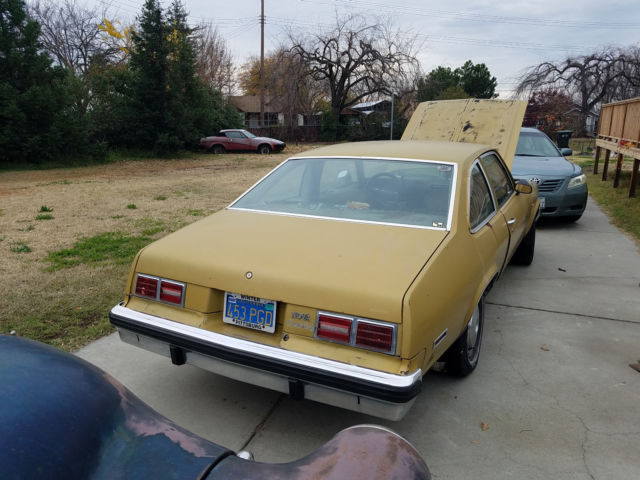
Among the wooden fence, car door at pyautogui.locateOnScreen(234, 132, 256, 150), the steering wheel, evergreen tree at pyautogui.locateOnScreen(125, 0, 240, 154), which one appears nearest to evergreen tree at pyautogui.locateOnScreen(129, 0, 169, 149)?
evergreen tree at pyautogui.locateOnScreen(125, 0, 240, 154)

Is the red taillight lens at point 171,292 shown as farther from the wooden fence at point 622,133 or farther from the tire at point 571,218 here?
the wooden fence at point 622,133

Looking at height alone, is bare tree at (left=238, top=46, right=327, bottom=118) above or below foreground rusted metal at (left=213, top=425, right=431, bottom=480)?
above

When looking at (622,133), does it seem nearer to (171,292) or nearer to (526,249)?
(526,249)

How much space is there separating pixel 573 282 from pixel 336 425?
11.9ft

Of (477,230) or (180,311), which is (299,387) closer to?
(180,311)

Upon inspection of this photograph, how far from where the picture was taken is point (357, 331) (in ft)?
7.51

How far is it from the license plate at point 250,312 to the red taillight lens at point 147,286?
1.69 ft

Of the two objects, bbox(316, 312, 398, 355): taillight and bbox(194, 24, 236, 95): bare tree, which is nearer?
bbox(316, 312, 398, 355): taillight

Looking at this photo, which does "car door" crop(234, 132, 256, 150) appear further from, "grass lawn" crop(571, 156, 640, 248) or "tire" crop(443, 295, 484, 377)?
"tire" crop(443, 295, 484, 377)

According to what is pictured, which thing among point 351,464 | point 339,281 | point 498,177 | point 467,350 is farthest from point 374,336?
point 498,177

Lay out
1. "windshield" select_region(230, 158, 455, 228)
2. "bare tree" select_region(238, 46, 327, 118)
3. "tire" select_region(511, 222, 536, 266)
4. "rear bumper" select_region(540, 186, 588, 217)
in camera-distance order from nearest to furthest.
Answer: "windshield" select_region(230, 158, 455, 228), "tire" select_region(511, 222, 536, 266), "rear bumper" select_region(540, 186, 588, 217), "bare tree" select_region(238, 46, 327, 118)

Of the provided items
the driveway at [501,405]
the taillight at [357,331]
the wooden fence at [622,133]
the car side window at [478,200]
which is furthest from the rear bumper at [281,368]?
the wooden fence at [622,133]

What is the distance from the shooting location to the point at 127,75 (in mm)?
21375

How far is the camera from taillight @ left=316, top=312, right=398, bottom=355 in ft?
7.31
